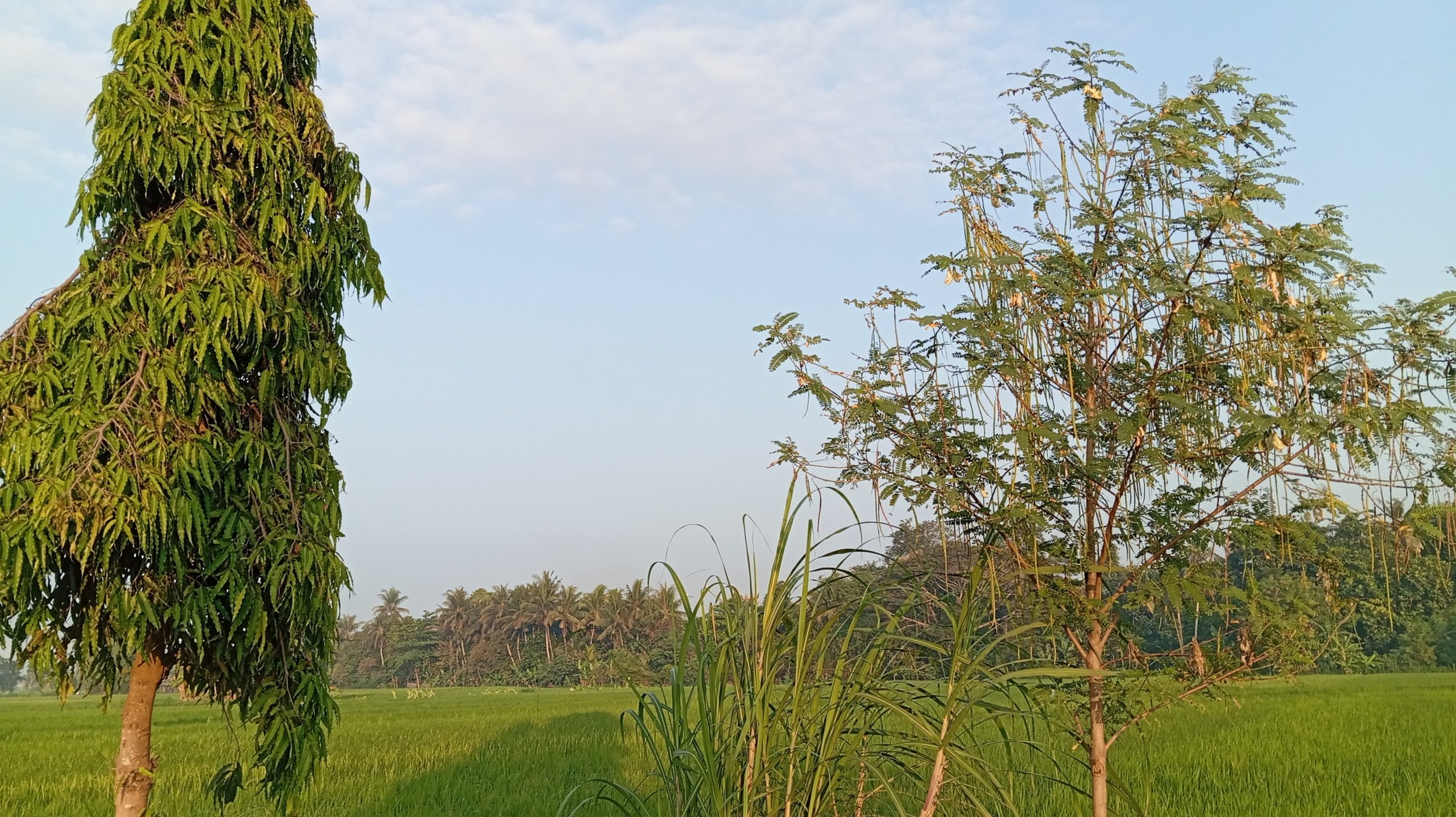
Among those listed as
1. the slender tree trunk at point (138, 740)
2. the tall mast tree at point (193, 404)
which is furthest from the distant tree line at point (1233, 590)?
the slender tree trunk at point (138, 740)

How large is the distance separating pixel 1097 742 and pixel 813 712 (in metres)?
1.50

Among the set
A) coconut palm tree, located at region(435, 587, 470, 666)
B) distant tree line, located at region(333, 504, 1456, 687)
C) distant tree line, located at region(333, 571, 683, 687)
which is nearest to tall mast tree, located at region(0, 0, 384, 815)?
distant tree line, located at region(333, 504, 1456, 687)

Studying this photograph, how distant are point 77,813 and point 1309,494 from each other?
415 inches

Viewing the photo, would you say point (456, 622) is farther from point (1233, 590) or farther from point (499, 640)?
point (1233, 590)

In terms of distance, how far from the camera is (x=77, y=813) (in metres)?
9.05

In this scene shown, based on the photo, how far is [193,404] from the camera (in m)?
5.10

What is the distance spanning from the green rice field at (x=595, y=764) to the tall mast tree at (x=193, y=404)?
2.11 feet

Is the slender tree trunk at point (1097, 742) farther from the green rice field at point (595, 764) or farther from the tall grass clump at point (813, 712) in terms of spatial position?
the tall grass clump at point (813, 712)

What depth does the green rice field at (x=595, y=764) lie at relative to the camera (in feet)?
27.8

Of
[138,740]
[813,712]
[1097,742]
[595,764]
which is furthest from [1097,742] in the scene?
[595,764]

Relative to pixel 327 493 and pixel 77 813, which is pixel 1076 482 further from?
pixel 77 813

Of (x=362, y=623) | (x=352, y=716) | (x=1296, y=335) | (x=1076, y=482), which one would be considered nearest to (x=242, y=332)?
(x=1076, y=482)

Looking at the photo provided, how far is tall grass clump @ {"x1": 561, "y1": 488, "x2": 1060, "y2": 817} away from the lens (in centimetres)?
271

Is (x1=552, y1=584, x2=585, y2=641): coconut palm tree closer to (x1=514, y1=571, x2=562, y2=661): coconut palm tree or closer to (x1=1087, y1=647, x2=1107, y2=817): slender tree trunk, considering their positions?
(x1=514, y1=571, x2=562, y2=661): coconut palm tree
